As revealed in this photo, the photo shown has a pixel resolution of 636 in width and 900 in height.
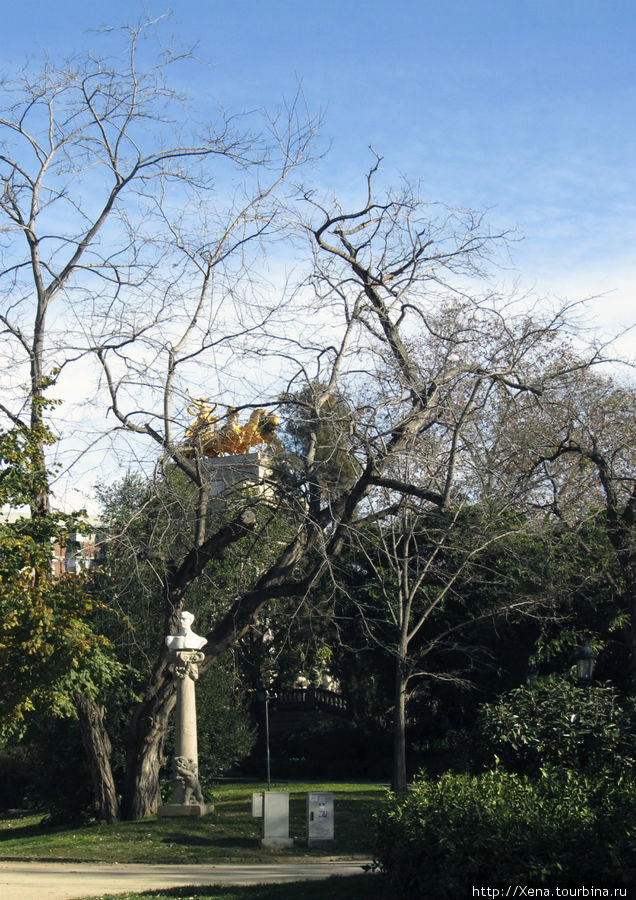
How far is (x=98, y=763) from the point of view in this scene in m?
18.9

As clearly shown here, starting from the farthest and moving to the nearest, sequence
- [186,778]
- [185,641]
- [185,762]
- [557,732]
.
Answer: [186,778] → [185,762] → [185,641] → [557,732]

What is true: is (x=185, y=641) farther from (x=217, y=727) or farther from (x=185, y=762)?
(x=217, y=727)

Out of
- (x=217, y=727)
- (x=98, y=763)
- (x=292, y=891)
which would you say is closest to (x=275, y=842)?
(x=98, y=763)

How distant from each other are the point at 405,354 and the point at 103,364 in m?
5.16

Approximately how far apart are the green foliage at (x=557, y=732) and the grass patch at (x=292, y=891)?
6.47 feet

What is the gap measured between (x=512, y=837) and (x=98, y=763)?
41.6 ft

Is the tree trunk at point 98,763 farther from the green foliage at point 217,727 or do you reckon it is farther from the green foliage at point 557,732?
the green foliage at point 557,732

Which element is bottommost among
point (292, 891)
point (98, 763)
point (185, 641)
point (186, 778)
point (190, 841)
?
point (190, 841)

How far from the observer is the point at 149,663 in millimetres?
21375

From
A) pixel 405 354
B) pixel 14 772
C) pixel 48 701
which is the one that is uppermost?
pixel 405 354

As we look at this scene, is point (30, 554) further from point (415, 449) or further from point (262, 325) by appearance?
point (415, 449)

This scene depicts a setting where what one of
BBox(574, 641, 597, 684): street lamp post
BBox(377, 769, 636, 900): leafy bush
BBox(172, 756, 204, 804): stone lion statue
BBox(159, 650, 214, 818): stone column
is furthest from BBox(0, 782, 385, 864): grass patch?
BBox(377, 769, 636, 900): leafy bush

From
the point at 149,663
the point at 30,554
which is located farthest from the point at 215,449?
the point at 149,663

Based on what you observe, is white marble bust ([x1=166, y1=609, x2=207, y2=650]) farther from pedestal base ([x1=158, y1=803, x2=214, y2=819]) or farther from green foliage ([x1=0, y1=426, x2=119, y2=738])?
pedestal base ([x1=158, y1=803, x2=214, y2=819])
